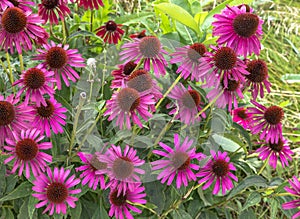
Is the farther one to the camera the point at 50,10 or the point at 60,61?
the point at 50,10

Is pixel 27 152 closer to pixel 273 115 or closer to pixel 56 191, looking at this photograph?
pixel 56 191

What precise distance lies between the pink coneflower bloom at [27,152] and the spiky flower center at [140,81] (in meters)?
0.19

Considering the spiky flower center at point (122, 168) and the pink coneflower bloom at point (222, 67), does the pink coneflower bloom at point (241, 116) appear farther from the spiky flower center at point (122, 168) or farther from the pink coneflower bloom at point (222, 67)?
the spiky flower center at point (122, 168)

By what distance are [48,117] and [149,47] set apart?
0.77 feet

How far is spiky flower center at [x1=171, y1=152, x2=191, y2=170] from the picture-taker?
89 centimetres

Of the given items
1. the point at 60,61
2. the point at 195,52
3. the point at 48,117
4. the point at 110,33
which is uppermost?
the point at 110,33

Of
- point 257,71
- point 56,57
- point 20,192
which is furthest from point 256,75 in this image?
point 20,192

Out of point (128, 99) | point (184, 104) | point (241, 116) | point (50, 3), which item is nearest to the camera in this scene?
point (128, 99)

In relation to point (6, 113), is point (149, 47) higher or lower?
higher

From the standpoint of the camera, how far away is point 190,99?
3.11 ft

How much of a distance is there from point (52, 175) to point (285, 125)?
113 centimetres

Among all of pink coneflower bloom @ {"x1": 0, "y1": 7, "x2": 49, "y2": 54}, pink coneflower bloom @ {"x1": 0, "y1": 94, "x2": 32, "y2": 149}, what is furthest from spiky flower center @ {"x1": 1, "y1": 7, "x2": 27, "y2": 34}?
pink coneflower bloom @ {"x1": 0, "y1": 94, "x2": 32, "y2": 149}

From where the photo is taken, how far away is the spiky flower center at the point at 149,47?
2.98 feet

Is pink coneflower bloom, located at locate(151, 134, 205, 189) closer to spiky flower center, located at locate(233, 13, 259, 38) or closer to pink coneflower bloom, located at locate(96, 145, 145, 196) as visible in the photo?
pink coneflower bloom, located at locate(96, 145, 145, 196)
